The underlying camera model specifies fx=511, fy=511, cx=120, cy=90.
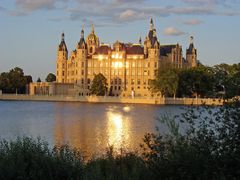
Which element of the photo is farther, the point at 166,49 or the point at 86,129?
the point at 166,49

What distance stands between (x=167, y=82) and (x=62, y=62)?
5710cm

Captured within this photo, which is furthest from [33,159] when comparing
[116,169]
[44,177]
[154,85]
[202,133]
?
[154,85]

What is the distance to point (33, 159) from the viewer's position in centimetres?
1066

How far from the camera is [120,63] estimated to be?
515 ft

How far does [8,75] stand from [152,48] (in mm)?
43453

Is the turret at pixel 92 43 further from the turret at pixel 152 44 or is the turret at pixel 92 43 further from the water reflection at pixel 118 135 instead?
the water reflection at pixel 118 135

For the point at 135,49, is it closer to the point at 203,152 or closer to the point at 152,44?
the point at 152,44

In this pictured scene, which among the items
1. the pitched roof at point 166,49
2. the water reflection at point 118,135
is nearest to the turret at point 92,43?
the pitched roof at point 166,49

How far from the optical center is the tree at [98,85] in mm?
140625

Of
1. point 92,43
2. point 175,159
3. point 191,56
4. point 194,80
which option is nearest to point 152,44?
point 191,56

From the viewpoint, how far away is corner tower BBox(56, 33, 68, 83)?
165875 mm

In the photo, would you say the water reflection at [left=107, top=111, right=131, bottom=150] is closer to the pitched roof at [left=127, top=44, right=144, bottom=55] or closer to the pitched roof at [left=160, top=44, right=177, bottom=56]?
the pitched roof at [left=127, top=44, right=144, bottom=55]

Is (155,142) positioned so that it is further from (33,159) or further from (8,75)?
(8,75)

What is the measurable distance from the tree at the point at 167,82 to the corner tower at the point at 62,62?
4667 centimetres
